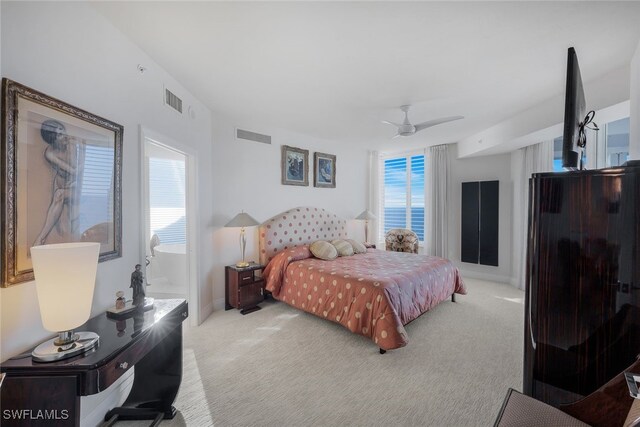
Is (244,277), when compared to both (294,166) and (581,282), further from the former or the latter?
(581,282)

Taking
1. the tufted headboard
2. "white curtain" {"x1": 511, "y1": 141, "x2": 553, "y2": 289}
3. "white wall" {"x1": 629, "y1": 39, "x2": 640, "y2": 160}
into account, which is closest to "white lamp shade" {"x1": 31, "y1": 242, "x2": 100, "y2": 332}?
the tufted headboard

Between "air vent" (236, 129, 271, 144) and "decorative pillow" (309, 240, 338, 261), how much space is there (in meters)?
1.89

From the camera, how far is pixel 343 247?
172 inches

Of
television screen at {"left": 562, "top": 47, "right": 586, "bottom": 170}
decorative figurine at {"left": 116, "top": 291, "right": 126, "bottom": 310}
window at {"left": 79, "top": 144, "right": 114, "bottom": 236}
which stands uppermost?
television screen at {"left": 562, "top": 47, "right": 586, "bottom": 170}

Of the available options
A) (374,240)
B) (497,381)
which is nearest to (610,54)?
(497,381)

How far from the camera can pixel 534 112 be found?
338 cm

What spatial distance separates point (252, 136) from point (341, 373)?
340cm

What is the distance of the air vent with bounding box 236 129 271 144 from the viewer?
391 centimetres

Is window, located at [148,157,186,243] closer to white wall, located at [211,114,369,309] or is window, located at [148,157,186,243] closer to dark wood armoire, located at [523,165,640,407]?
white wall, located at [211,114,369,309]

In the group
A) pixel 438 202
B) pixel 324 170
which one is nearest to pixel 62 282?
pixel 324 170

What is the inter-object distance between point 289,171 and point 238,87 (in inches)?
75.2

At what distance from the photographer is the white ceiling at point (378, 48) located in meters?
1.70

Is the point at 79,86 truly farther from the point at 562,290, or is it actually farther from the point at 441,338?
the point at 441,338

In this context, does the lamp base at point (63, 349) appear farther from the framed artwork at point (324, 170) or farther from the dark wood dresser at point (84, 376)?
the framed artwork at point (324, 170)
